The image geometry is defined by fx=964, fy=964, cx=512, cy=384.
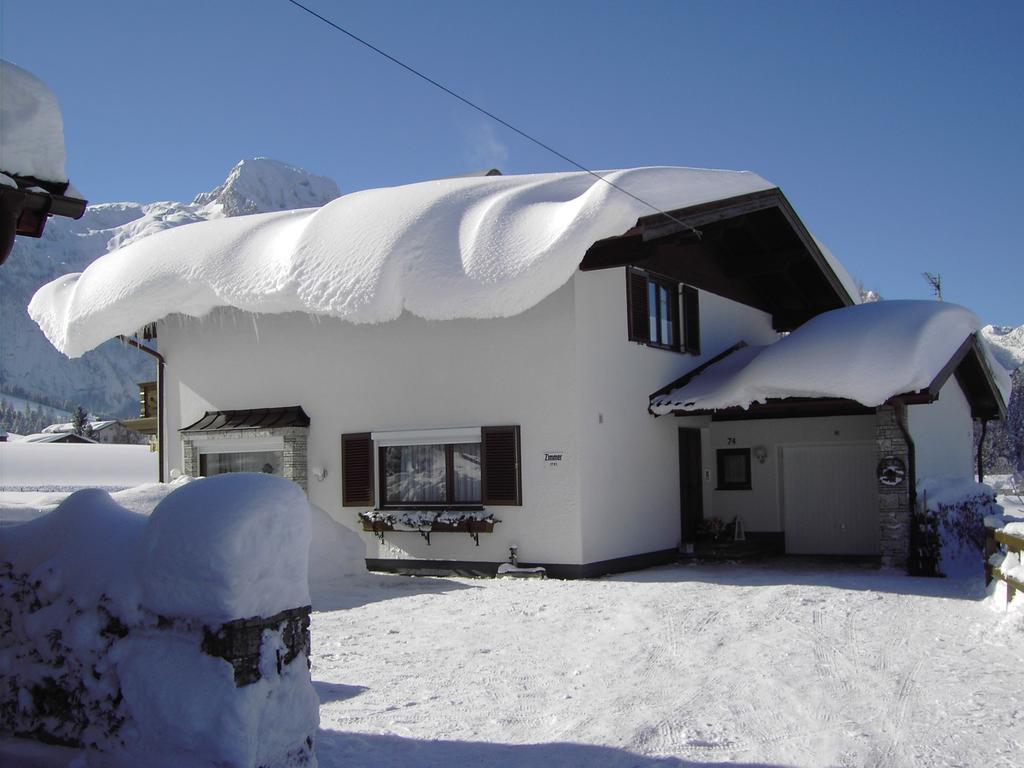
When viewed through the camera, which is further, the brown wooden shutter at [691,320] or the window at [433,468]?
the brown wooden shutter at [691,320]

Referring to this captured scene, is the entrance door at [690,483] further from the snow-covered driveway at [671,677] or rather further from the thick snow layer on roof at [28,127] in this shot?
the thick snow layer on roof at [28,127]

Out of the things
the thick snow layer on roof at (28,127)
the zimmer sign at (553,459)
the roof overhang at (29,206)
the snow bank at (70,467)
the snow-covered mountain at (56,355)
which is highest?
the snow-covered mountain at (56,355)

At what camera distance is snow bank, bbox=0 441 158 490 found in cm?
2511

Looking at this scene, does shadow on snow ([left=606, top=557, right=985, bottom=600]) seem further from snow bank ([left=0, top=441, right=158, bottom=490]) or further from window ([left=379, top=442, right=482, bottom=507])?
snow bank ([left=0, top=441, right=158, bottom=490])

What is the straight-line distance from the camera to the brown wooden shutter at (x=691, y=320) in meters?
14.5

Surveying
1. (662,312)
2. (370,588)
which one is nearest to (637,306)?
(662,312)

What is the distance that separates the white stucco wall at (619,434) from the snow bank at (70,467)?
15432mm

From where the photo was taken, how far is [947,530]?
39.3 feet

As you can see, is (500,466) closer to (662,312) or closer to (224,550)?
(662,312)

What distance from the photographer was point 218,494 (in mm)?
3799

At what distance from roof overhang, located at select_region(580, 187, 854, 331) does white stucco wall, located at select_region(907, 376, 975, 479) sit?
266 centimetres

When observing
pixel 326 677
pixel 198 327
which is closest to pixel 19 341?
pixel 198 327

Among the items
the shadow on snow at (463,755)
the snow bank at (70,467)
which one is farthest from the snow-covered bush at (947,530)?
the snow bank at (70,467)

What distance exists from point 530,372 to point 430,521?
2321 millimetres
